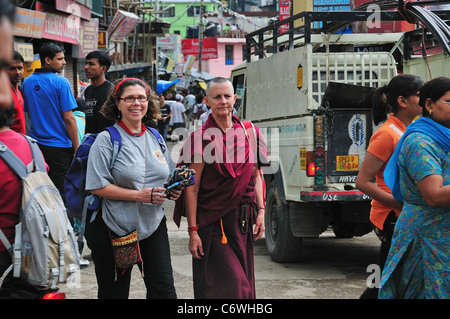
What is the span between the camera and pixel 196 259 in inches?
182

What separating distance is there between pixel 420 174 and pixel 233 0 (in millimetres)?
79363

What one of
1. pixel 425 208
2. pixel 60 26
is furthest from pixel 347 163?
pixel 60 26

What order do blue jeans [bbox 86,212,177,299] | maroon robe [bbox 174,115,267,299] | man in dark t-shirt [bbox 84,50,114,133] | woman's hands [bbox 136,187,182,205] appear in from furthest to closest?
man in dark t-shirt [bbox 84,50,114,133] → maroon robe [bbox 174,115,267,299] → blue jeans [bbox 86,212,177,299] → woman's hands [bbox 136,187,182,205]

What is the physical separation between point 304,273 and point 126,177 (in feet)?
12.2

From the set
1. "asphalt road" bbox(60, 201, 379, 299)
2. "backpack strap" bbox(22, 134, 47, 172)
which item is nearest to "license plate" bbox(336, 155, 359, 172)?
"asphalt road" bbox(60, 201, 379, 299)

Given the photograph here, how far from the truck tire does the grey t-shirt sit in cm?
362

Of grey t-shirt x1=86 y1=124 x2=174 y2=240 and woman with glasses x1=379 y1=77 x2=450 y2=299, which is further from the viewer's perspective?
grey t-shirt x1=86 y1=124 x2=174 y2=240

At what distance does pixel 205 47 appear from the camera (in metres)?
51.8

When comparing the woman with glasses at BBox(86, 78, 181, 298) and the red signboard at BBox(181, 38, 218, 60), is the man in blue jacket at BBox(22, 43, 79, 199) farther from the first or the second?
the red signboard at BBox(181, 38, 218, 60)

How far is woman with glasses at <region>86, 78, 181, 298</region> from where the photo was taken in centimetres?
423

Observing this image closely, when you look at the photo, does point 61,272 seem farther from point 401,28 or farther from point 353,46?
point 401,28

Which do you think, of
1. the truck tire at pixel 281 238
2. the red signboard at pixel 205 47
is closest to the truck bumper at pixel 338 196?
the truck tire at pixel 281 238

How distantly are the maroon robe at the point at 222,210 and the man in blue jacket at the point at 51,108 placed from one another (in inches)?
102
